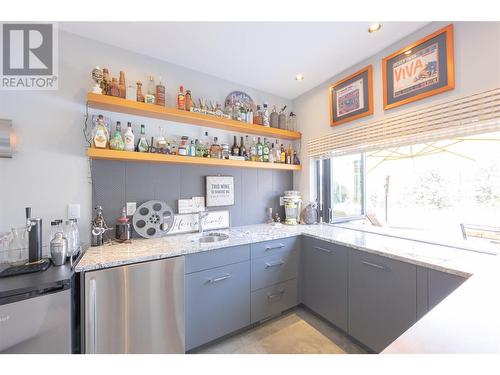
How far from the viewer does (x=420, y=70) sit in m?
1.50

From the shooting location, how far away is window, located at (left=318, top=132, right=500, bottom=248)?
5.57 feet

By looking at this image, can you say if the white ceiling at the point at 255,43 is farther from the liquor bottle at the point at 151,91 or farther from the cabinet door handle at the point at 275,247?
the cabinet door handle at the point at 275,247

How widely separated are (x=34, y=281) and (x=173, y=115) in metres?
1.38

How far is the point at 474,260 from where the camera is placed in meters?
1.17

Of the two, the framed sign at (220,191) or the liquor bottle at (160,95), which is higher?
the liquor bottle at (160,95)

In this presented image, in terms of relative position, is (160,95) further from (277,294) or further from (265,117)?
(277,294)

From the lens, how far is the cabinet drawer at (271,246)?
1.74 m

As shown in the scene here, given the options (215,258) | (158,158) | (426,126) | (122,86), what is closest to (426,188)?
(426,126)

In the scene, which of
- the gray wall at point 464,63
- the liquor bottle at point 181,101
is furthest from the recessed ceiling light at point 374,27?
the liquor bottle at point 181,101

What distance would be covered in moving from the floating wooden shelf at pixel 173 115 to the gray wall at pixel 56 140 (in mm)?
141

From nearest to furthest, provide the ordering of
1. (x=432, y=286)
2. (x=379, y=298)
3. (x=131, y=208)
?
1. (x=432, y=286)
2. (x=379, y=298)
3. (x=131, y=208)

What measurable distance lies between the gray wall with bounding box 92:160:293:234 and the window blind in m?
0.87
